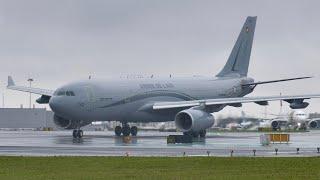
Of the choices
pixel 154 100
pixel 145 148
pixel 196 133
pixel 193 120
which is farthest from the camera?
pixel 154 100

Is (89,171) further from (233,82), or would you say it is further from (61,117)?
(233,82)

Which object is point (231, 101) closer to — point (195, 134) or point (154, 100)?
point (195, 134)

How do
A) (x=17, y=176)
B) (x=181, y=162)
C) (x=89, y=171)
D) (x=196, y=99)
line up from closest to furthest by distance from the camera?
(x=17, y=176) → (x=89, y=171) → (x=181, y=162) → (x=196, y=99)

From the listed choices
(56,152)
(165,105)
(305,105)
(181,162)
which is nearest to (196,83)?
(165,105)

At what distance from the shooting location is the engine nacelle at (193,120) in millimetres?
70438

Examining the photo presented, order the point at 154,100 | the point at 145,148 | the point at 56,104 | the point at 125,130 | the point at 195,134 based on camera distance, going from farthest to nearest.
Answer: the point at 125,130
the point at 154,100
the point at 56,104
the point at 195,134
the point at 145,148

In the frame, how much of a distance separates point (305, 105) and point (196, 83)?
1302cm

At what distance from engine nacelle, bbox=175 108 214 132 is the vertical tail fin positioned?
1656 cm

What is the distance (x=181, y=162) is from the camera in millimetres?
38062

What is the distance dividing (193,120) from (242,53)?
2167cm

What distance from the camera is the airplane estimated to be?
74.7 metres

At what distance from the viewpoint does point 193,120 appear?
70250mm

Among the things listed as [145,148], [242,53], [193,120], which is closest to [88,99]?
[193,120]

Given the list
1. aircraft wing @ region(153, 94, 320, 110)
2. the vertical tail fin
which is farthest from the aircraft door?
the vertical tail fin
